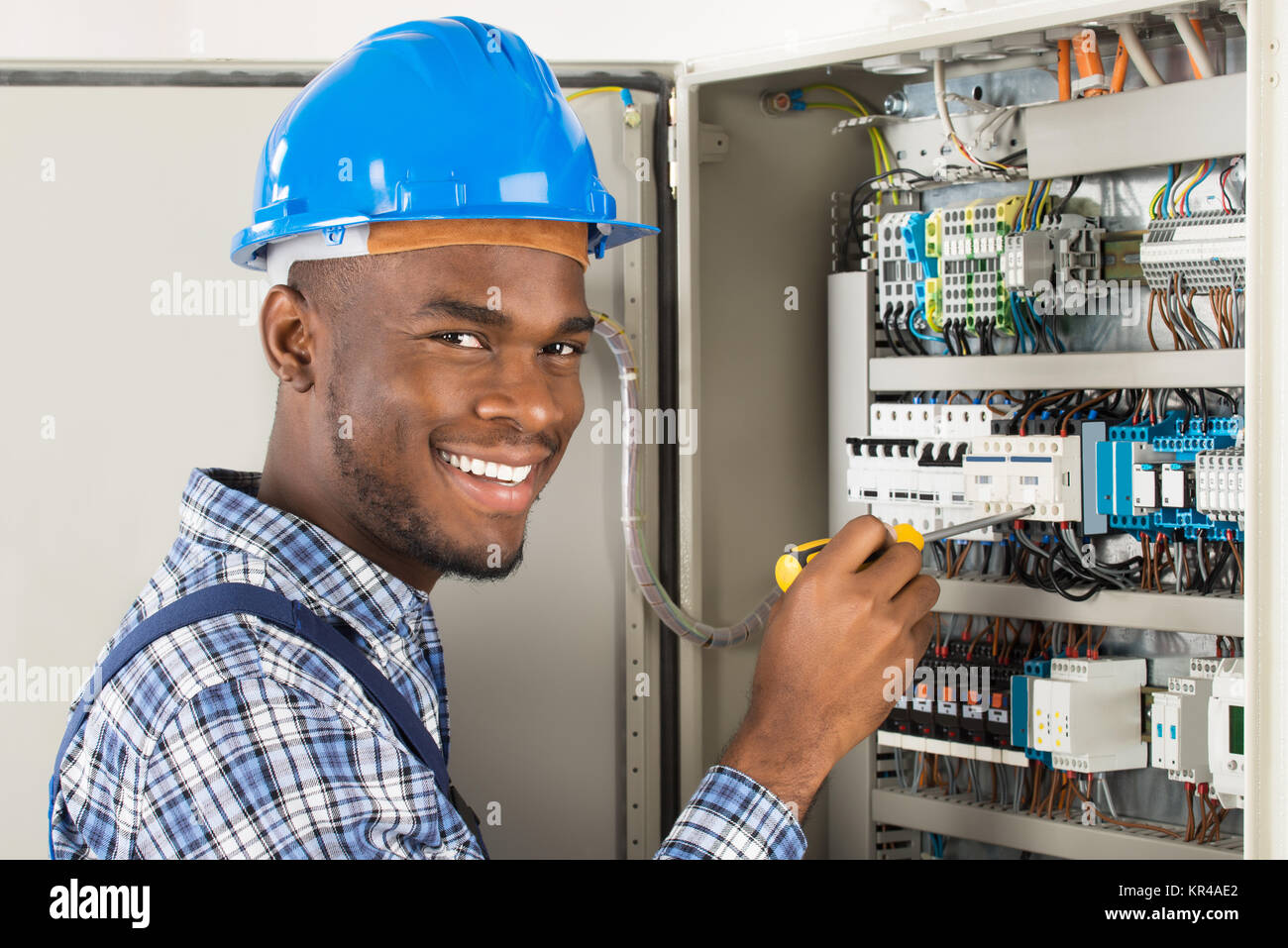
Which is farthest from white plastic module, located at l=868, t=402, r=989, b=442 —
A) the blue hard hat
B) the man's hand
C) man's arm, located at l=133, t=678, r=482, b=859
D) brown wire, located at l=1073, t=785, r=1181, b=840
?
man's arm, located at l=133, t=678, r=482, b=859

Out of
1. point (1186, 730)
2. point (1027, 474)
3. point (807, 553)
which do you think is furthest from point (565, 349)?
point (1186, 730)

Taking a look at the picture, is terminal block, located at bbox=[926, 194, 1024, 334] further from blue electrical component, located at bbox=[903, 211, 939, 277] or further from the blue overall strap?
the blue overall strap

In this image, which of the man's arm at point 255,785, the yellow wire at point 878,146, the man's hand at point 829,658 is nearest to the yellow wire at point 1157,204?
the yellow wire at point 878,146

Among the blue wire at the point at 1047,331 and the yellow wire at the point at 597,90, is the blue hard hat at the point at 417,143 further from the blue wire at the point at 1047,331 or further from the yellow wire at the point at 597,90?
the blue wire at the point at 1047,331

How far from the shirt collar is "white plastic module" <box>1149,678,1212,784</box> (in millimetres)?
919

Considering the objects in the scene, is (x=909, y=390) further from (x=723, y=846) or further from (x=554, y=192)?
(x=723, y=846)

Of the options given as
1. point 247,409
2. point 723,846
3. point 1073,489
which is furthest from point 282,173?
point 1073,489

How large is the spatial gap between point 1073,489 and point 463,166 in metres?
0.84

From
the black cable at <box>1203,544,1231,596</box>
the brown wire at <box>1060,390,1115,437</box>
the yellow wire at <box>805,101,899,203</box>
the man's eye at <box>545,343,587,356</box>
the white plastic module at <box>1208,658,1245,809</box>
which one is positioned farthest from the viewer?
the yellow wire at <box>805,101,899,203</box>

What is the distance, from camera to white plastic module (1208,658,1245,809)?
1350 mm

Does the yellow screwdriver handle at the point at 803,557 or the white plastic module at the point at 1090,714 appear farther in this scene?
the white plastic module at the point at 1090,714

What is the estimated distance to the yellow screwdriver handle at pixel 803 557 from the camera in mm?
1320

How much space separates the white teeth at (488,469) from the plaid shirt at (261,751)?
0.12 metres

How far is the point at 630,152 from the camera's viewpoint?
1.65 metres
